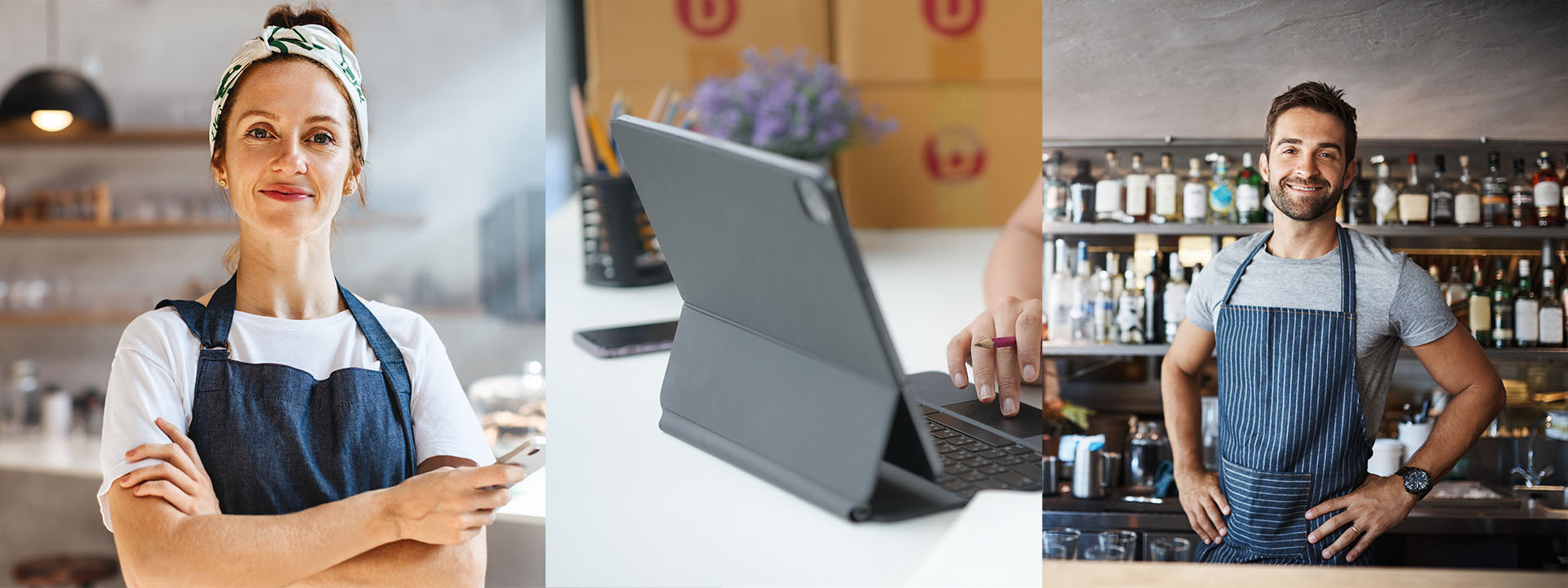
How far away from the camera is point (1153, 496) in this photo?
1.15 m

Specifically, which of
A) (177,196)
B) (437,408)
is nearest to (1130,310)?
(437,408)

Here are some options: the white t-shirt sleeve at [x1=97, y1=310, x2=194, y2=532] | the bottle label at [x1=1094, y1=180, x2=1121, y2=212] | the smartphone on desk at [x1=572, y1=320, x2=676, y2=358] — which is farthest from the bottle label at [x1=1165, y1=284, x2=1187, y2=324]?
the white t-shirt sleeve at [x1=97, y1=310, x2=194, y2=532]

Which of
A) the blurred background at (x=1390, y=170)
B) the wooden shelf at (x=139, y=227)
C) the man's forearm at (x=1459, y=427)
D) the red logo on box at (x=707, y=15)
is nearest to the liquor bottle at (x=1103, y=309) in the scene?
the blurred background at (x=1390, y=170)

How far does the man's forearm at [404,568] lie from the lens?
32.1 inches

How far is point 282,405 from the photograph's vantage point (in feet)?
2.67

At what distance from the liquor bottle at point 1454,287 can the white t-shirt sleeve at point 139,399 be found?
1128 millimetres

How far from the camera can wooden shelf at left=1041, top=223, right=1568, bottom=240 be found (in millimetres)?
1019

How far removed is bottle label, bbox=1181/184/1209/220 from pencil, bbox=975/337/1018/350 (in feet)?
1.09

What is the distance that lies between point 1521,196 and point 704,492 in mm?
854

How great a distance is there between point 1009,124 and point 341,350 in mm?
623

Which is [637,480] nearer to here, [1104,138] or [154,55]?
[1104,138]

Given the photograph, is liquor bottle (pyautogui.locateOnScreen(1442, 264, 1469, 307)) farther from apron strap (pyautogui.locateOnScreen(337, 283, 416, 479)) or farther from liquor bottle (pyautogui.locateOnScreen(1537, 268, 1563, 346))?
apron strap (pyautogui.locateOnScreen(337, 283, 416, 479))

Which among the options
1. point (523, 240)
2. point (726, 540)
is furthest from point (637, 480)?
point (523, 240)

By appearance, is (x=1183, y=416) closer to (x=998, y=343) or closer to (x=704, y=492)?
(x=998, y=343)
